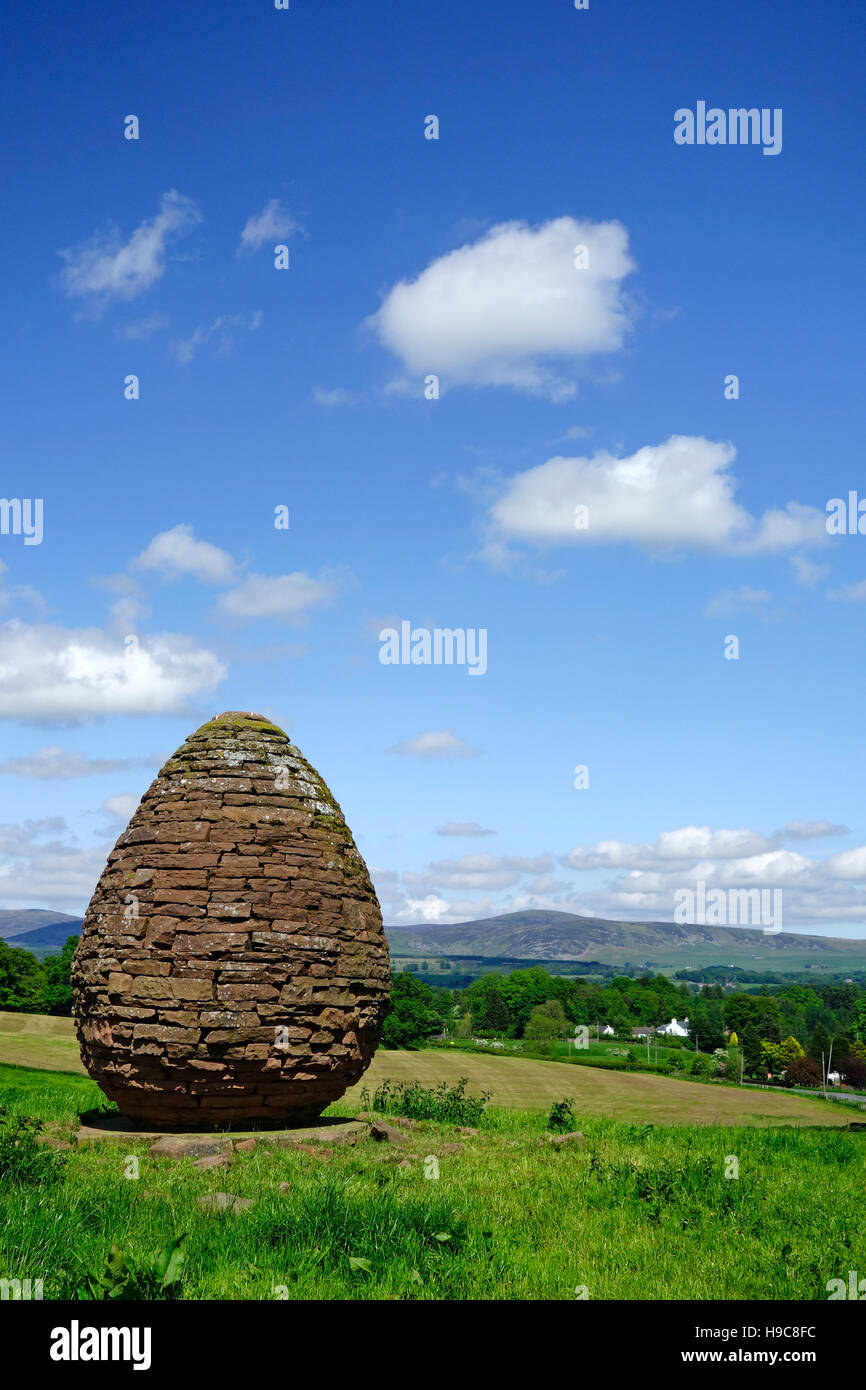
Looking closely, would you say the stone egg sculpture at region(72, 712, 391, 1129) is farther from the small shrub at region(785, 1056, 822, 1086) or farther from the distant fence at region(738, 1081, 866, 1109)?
the small shrub at region(785, 1056, 822, 1086)

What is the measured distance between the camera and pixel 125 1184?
10039mm

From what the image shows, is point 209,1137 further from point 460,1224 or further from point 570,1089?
point 570,1089

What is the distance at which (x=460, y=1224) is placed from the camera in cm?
802

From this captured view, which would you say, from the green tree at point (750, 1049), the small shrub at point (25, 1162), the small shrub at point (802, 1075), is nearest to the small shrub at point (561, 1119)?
the small shrub at point (25, 1162)

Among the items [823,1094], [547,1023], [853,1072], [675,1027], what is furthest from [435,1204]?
[675,1027]

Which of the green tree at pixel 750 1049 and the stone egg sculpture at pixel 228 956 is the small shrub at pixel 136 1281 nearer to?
the stone egg sculpture at pixel 228 956

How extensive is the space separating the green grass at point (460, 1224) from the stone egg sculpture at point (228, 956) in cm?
117

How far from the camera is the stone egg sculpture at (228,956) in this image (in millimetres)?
12844

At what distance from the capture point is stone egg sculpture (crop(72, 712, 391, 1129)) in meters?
12.8

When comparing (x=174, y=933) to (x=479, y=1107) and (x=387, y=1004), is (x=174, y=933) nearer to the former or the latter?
(x=387, y=1004)

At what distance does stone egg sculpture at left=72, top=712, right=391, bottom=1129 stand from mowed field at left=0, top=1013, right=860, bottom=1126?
8.96 m
